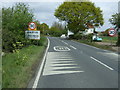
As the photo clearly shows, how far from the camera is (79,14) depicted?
185ft

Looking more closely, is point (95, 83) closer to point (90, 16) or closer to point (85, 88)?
point (85, 88)

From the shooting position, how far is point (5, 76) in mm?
7070

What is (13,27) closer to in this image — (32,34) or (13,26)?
(13,26)

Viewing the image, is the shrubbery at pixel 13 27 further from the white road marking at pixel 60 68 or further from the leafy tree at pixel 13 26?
the white road marking at pixel 60 68

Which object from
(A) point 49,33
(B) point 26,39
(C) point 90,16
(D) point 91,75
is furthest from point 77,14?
(A) point 49,33

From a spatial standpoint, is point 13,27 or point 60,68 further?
point 13,27

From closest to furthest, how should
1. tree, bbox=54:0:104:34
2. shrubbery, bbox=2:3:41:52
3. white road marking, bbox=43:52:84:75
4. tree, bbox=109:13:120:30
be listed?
white road marking, bbox=43:52:84:75
shrubbery, bbox=2:3:41:52
tree, bbox=109:13:120:30
tree, bbox=54:0:104:34

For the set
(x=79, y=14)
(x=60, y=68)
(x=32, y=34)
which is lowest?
(x=60, y=68)

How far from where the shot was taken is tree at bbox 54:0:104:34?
2209 inches

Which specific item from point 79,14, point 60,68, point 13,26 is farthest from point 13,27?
point 79,14

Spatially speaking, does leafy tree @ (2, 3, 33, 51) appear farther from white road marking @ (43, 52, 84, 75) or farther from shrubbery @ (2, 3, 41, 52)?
white road marking @ (43, 52, 84, 75)

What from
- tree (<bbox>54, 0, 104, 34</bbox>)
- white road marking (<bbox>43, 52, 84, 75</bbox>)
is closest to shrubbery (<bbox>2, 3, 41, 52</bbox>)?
white road marking (<bbox>43, 52, 84, 75</bbox>)

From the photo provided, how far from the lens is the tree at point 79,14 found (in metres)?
56.1

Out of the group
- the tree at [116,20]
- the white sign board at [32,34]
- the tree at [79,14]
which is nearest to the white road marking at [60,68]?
the white sign board at [32,34]
